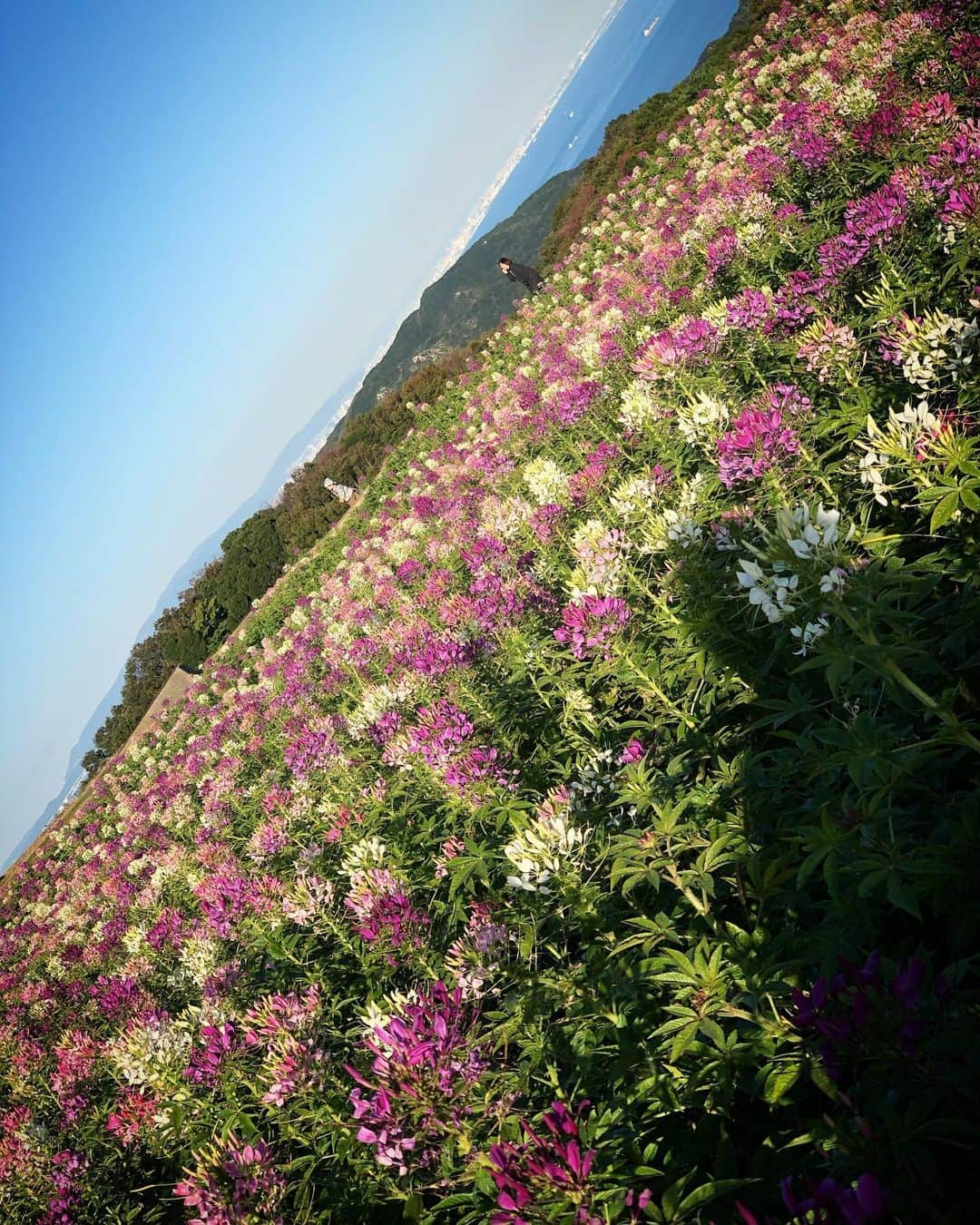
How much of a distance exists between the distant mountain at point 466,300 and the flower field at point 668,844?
6641 centimetres

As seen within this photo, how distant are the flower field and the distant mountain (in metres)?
66.4

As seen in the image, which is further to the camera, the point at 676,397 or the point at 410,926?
the point at 676,397

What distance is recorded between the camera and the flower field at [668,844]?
184cm

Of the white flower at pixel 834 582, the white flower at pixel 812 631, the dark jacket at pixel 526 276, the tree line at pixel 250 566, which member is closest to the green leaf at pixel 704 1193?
the white flower at pixel 812 631

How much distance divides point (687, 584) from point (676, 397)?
3.67 meters

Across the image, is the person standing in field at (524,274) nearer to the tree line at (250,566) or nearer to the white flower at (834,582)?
the tree line at (250,566)

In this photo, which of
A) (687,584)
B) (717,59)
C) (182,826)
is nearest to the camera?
(687,584)

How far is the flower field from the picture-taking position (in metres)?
1.84

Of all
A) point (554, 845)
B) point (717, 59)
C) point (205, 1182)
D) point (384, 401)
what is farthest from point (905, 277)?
point (384, 401)

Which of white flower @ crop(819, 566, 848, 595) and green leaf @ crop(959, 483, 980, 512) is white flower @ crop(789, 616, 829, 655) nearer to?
white flower @ crop(819, 566, 848, 595)

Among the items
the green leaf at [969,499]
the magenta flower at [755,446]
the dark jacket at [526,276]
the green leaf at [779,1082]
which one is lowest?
the green leaf at [779,1082]

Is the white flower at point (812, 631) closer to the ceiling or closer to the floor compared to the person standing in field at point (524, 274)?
closer to the floor

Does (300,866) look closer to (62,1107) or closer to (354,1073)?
(62,1107)

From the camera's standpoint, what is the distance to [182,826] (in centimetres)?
1088
